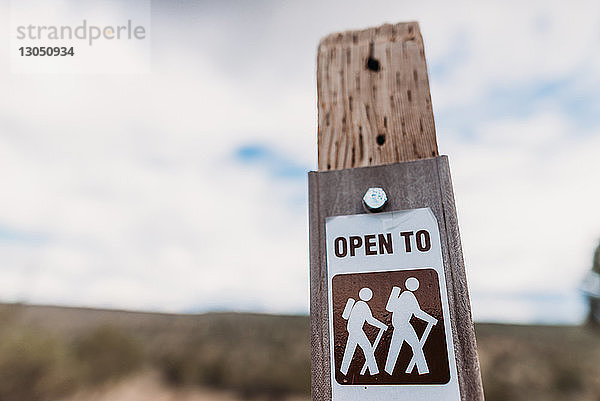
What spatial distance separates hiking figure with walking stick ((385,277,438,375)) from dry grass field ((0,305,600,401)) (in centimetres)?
778

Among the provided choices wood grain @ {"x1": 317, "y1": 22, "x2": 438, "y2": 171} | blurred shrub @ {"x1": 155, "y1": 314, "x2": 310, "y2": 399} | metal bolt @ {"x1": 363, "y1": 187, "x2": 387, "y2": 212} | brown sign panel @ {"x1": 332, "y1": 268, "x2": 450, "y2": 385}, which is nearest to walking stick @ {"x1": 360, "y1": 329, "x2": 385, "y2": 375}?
brown sign panel @ {"x1": 332, "y1": 268, "x2": 450, "y2": 385}

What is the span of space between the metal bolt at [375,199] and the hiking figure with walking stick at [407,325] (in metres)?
0.20

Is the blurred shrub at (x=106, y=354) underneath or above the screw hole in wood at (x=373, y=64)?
underneath

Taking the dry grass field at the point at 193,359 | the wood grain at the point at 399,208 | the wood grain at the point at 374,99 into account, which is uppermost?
the wood grain at the point at 374,99

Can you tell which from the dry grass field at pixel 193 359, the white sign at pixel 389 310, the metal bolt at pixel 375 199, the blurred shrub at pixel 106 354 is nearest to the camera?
the white sign at pixel 389 310

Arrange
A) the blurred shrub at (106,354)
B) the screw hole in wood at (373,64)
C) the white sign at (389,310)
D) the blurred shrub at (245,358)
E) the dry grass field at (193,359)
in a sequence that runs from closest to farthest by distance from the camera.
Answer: the white sign at (389,310) → the screw hole in wood at (373,64) → the dry grass field at (193,359) → the blurred shrub at (106,354) → the blurred shrub at (245,358)

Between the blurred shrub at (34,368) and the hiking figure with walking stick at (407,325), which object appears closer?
the hiking figure with walking stick at (407,325)

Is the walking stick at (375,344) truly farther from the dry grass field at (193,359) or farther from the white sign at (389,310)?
the dry grass field at (193,359)

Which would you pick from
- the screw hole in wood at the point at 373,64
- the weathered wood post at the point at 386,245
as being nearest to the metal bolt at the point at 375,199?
the weathered wood post at the point at 386,245

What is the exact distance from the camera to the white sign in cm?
78

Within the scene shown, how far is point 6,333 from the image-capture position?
25.1 feet

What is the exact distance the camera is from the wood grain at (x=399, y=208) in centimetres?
78

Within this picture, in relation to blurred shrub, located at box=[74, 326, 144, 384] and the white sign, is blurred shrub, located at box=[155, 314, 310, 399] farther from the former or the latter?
the white sign

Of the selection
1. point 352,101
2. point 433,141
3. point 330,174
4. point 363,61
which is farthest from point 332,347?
point 363,61
